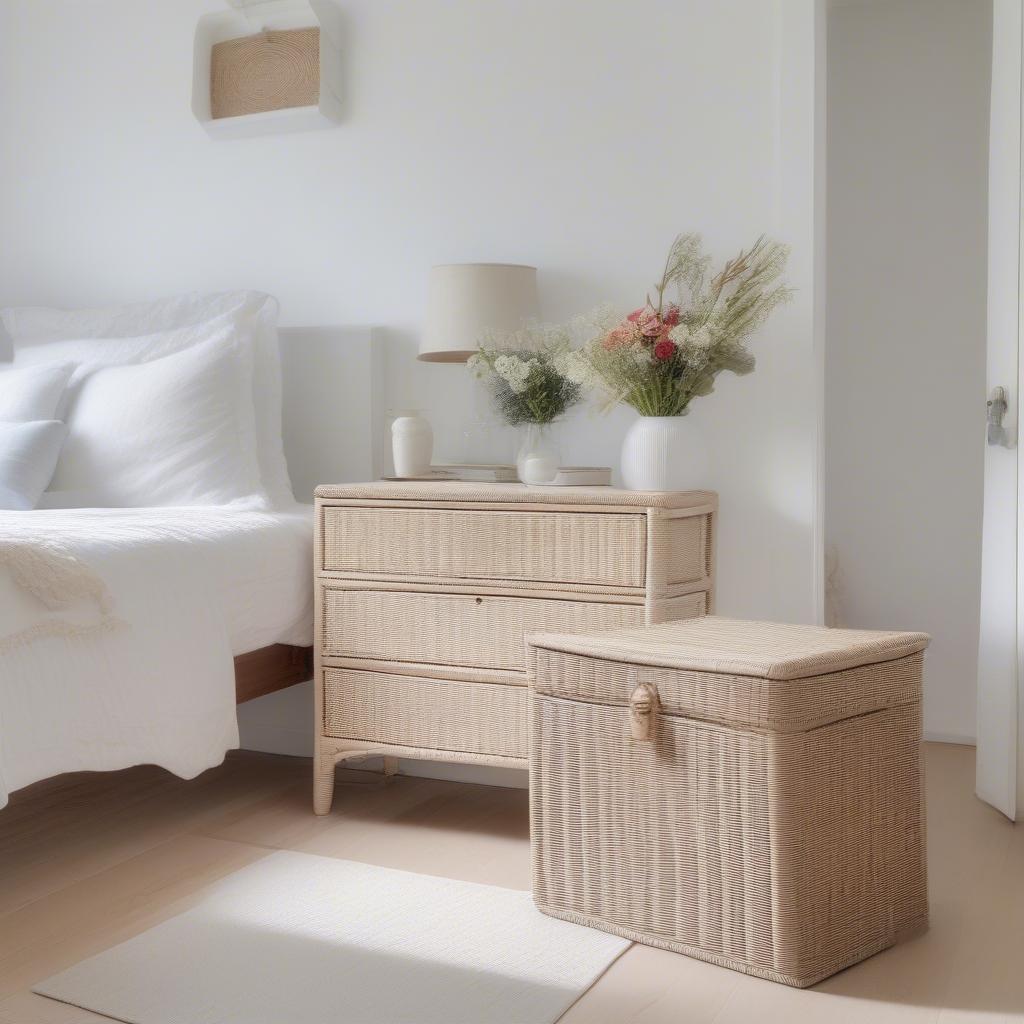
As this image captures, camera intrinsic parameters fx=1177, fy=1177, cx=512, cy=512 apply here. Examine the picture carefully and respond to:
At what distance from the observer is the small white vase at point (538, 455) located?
259 centimetres

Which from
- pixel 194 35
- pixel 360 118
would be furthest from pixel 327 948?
pixel 194 35

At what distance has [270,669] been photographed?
2.68m

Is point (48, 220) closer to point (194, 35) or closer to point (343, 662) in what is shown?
point (194, 35)

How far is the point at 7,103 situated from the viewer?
367 centimetres

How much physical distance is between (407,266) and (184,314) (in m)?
0.62

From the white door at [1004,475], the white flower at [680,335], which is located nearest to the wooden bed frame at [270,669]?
the white flower at [680,335]

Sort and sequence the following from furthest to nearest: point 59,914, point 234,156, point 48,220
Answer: point 48,220
point 234,156
point 59,914

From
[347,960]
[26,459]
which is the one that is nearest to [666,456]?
[347,960]

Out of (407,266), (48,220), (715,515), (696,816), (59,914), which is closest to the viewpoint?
Result: (696,816)

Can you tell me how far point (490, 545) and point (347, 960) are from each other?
3.01 feet

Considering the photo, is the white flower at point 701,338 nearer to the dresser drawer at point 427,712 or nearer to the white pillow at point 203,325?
the dresser drawer at point 427,712

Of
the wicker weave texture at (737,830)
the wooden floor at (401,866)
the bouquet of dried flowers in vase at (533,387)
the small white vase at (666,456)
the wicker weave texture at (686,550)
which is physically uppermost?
the bouquet of dried flowers in vase at (533,387)

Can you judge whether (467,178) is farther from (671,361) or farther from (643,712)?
(643,712)

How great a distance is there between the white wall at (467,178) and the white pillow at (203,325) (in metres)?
0.19
